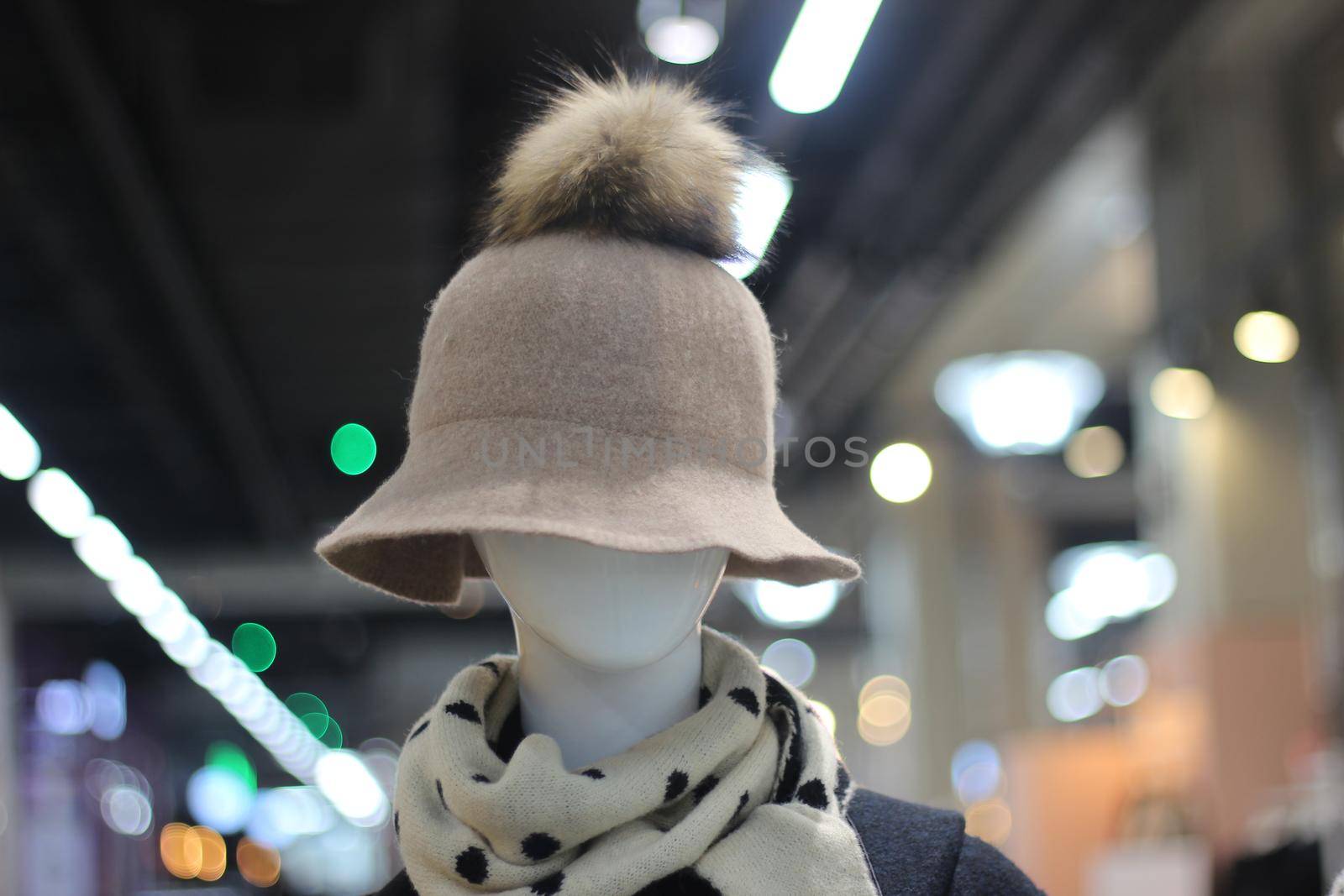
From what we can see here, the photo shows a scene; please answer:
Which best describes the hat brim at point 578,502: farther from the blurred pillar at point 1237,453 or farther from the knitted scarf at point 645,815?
the blurred pillar at point 1237,453

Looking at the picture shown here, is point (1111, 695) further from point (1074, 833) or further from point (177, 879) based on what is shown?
point (177, 879)

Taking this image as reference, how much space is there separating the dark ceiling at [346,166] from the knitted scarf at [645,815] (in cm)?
213

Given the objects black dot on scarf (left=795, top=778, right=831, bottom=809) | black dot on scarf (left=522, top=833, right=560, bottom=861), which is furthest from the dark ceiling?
black dot on scarf (left=522, top=833, right=560, bottom=861)

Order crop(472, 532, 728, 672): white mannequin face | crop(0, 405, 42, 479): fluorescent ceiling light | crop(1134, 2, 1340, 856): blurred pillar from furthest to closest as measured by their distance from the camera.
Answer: crop(0, 405, 42, 479): fluorescent ceiling light, crop(1134, 2, 1340, 856): blurred pillar, crop(472, 532, 728, 672): white mannequin face

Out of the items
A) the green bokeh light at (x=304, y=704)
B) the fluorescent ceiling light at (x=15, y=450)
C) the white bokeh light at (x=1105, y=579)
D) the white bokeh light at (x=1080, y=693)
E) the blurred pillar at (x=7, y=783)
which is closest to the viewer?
the fluorescent ceiling light at (x=15, y=450)

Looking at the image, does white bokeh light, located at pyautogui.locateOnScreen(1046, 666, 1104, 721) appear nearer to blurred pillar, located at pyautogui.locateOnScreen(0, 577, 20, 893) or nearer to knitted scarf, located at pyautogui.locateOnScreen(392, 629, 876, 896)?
blurred pillar, located at pyautogui.locateOnScreen(0, 577, 20, 893)

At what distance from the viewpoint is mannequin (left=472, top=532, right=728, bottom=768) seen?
4.25ft

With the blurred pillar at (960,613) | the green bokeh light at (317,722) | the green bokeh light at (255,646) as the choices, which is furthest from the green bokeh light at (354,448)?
the green bokeh light at (317,722)

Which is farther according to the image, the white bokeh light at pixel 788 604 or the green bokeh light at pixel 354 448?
the white bokeh light at pixel 788 604

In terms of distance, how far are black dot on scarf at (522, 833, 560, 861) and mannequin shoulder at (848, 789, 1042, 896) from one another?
0.92 feet

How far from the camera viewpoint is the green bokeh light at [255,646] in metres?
16.8

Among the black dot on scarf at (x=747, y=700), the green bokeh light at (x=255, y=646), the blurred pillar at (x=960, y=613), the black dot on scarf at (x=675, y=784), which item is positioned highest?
the black dot on scarf at (x=747, y=700)

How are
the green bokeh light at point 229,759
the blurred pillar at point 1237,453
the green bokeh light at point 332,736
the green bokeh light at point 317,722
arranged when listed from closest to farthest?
the blurred pillar at point 1237,453
the green bokeh light at point 229,759
the green bokeh light at point 317,722
the green bokeh light at point 332,736

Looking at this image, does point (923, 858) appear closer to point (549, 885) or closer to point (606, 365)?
point (549, 885)
